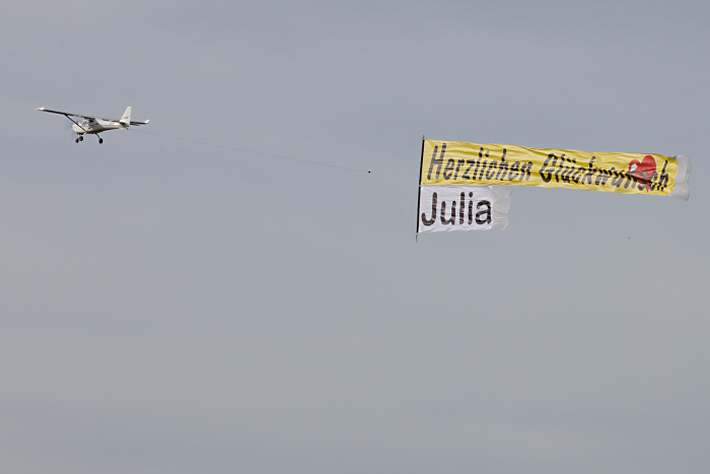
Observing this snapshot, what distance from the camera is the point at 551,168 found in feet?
174

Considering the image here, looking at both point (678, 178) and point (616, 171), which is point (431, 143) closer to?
point (616, 171)

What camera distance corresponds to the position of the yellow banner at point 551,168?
51.6 meters

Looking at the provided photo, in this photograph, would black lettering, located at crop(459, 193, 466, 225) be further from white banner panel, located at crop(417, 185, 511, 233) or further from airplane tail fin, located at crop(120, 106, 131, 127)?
airplane tail fin, located at crop(120, 106, 131, 127)

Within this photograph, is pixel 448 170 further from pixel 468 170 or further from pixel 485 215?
pixel 485 215

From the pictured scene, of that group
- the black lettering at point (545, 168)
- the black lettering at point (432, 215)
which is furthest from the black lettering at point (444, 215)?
the black lettering at point (545, 168)

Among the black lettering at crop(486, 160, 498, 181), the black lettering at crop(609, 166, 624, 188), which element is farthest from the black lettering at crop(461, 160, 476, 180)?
the black lettering at crop(609, 166, 624, 188)

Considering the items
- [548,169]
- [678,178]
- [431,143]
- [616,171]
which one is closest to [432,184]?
[431,143]

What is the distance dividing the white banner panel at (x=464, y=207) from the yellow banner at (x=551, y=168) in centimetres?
48

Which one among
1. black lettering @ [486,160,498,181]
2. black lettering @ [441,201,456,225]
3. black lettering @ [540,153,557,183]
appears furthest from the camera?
black lettering @ [540,153,557,183]

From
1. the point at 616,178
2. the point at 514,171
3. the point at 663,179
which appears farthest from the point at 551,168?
the point at 663,179

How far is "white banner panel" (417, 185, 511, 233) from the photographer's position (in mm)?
50938

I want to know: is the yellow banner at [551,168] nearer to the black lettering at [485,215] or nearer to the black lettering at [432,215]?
the black lettering at [432,215]

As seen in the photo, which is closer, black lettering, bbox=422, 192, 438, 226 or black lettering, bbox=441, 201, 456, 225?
black lettering, bbox=422, 192, 438, 226

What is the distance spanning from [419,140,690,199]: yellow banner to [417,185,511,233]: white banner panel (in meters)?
0.48
